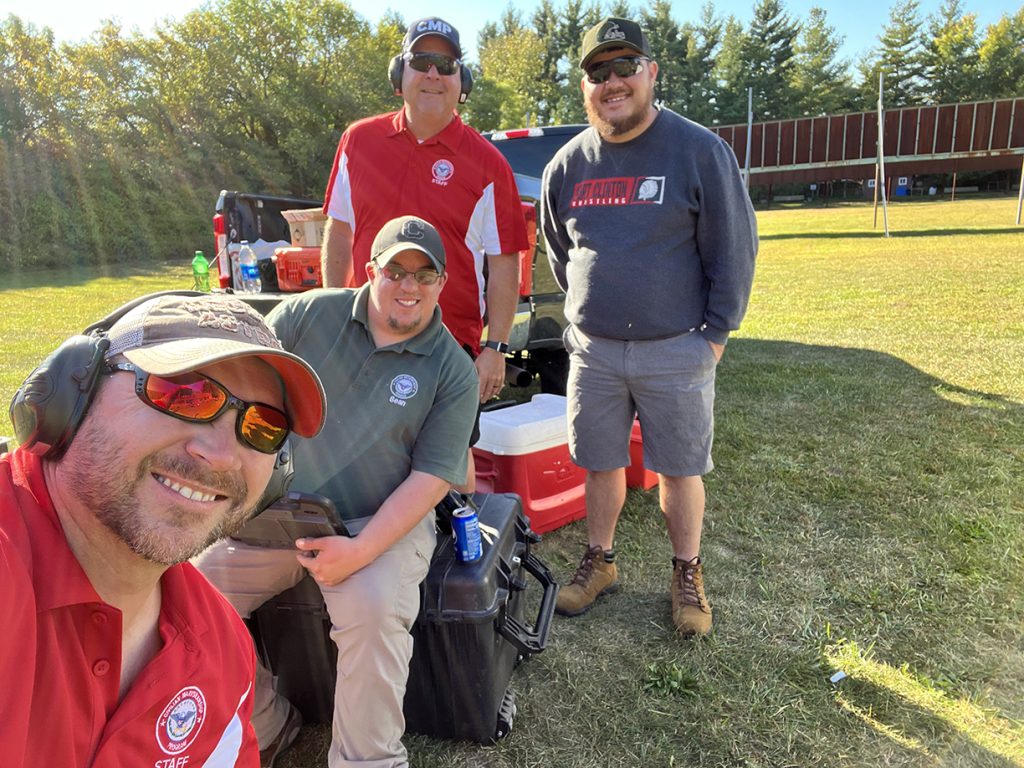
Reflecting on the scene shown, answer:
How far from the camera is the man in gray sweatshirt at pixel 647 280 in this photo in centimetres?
260

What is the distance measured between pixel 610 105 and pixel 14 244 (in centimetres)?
1952

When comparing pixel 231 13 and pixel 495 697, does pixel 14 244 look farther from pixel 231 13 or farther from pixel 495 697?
pixel 495 697

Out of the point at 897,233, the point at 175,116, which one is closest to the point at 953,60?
the point at 897,233

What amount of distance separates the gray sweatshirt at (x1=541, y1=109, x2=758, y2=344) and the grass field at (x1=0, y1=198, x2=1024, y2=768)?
1146mm

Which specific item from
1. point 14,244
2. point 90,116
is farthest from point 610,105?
point 90,116

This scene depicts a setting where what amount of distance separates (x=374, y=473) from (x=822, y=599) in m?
1.95

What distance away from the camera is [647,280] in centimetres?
266

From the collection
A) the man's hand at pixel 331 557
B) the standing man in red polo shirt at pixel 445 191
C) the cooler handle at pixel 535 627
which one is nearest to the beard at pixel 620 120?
the standing man in red polo shirt at pixel 445 191

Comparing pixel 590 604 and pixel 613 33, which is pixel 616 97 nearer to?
pixel 613 33

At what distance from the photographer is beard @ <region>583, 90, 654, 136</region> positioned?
2.62 metres

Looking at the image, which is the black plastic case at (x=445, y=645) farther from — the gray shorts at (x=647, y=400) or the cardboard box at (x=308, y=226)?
the cardboard box at (x=308, y=226)

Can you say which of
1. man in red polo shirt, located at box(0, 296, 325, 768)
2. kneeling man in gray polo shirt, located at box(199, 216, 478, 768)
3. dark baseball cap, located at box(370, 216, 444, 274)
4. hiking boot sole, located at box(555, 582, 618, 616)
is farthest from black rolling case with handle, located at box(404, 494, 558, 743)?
man in red polo shirt, located at box(0, 296, 325, 768)

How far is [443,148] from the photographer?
2.82 m

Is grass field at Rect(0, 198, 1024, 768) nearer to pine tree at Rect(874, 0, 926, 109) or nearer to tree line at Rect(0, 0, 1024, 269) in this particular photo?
tree line at Rect(0, 0, 1024, 269)
